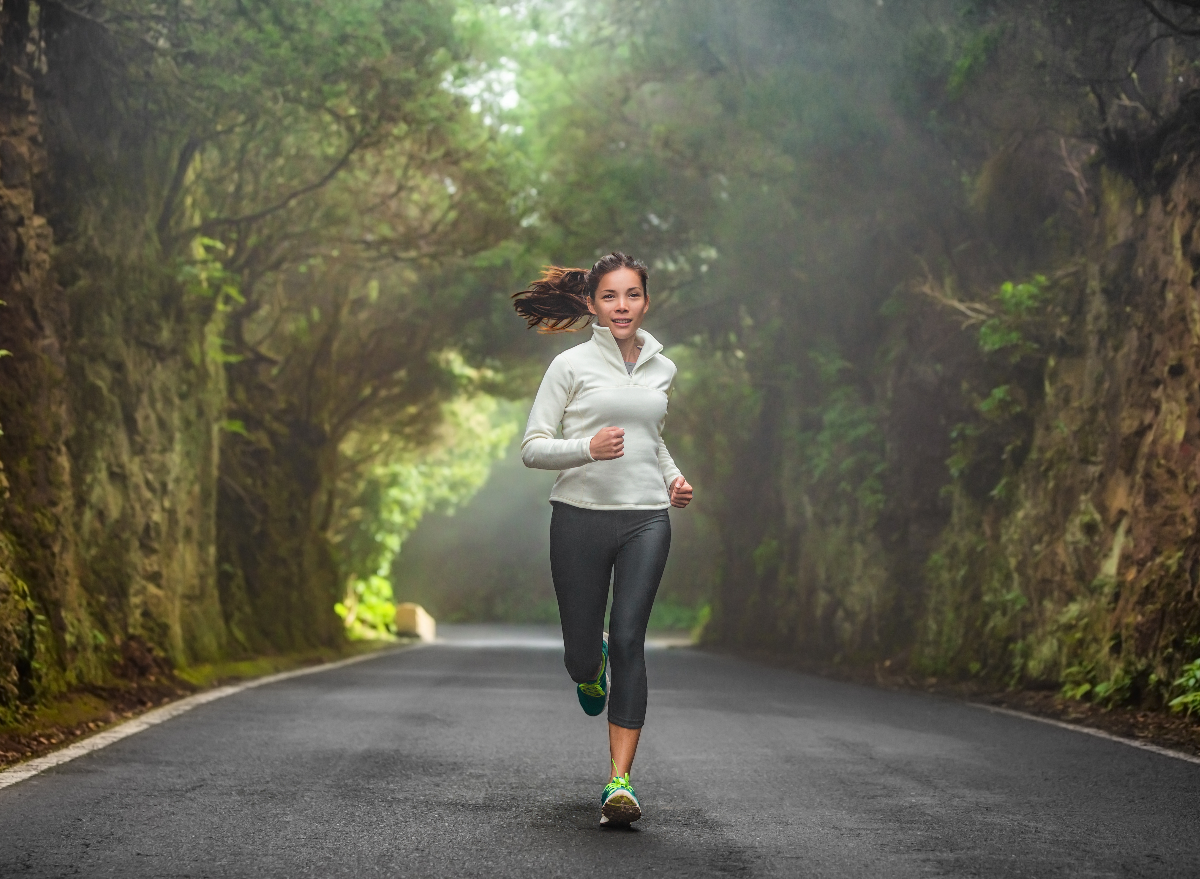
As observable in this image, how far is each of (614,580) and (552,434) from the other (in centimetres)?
64

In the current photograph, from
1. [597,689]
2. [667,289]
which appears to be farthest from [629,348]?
[667,289]

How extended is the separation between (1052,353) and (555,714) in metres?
7.23

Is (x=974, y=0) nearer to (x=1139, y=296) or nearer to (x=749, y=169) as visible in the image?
(x=1139, y=296)

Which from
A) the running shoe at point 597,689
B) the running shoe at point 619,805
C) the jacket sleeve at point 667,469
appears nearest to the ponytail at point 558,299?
the jacket sleeve at point 667,469

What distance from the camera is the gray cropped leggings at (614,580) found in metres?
5.83

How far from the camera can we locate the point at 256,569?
23.0 meters

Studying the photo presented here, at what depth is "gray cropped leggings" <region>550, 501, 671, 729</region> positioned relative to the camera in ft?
19.1

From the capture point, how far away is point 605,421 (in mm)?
5922

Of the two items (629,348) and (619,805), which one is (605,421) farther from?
(619,805)

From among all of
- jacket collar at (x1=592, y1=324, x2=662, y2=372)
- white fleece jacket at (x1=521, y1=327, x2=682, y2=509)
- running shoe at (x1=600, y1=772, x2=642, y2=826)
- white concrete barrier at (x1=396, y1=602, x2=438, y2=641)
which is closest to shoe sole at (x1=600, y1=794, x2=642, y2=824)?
running shoe at (x1=600, y1=772, x2=642, y2=826)

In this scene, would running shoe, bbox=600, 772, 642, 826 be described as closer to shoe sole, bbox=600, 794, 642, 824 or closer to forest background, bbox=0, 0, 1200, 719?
shoe sole, bbox=600, 794, 642, 824

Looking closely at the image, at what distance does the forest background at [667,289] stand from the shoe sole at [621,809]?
189 inches

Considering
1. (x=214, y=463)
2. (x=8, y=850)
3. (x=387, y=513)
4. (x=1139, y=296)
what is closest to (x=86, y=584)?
(x=214, y=463)

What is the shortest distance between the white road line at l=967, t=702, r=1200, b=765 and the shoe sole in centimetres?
374
